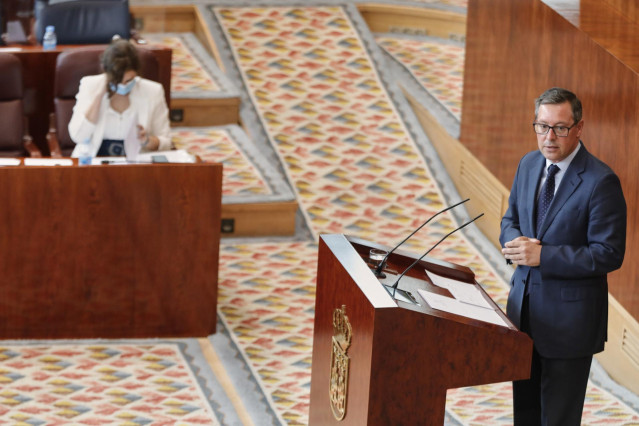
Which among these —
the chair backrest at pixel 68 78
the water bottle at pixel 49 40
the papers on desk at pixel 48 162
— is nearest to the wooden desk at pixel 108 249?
the papers on desk at pixel 48 162

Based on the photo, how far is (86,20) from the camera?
22.9ft

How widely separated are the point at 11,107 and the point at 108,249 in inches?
54.2

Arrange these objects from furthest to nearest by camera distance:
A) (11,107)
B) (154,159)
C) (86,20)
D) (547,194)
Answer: (86,20) < (11,107) < (154,159) < (547,194)

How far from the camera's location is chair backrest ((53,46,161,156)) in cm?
620

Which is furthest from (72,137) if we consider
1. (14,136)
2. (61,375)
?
(61,375)

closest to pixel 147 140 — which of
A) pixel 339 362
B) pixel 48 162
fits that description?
pixel 48 162

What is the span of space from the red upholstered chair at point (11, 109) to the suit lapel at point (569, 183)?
345 cm

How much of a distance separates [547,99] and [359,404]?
3.42 ft

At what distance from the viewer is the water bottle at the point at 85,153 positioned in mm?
5215

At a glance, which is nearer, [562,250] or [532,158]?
[562,250]

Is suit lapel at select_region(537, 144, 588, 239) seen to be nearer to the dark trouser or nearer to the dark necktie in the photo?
the dark necktie

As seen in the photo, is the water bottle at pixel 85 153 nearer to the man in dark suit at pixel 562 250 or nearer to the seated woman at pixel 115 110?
the seated woman at pixel 115 110

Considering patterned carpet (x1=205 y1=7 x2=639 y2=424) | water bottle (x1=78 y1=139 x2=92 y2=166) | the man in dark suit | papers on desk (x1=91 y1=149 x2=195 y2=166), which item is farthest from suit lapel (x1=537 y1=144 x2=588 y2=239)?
water bottle (x1=78 y1=139 x2=92 y2=166)

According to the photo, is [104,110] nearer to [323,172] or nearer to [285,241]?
[285,241]
